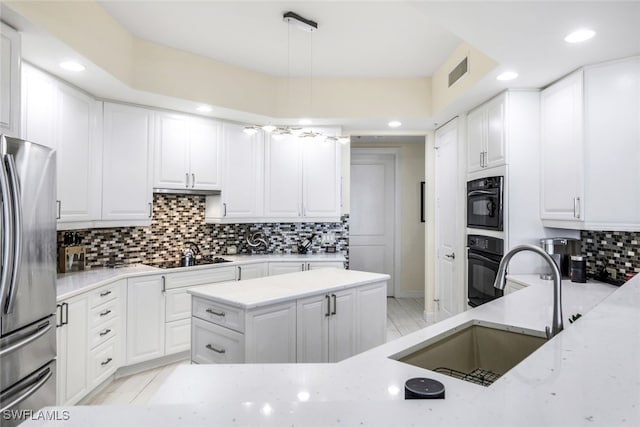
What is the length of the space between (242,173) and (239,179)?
0.08 meters

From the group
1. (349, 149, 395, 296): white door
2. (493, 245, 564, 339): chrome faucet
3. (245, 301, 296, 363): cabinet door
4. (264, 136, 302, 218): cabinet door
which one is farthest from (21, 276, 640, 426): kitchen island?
(349, 149, 395, 296): white door

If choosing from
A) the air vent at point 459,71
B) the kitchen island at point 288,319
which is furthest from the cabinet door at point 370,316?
the air vent at point 459,71

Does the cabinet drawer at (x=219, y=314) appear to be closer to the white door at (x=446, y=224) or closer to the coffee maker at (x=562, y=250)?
the coffee maker at (x=562, y=250)

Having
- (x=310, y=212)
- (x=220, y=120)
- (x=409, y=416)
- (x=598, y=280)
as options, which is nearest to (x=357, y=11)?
(x=220, y=120)

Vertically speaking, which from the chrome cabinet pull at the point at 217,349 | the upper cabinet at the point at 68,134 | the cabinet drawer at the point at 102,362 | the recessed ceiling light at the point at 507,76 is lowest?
the cabinet drawer at the point at 102,362

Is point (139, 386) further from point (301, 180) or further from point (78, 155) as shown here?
point (301, 180)

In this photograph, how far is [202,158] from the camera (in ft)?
13.7

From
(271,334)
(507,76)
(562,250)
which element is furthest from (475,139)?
(271,334)

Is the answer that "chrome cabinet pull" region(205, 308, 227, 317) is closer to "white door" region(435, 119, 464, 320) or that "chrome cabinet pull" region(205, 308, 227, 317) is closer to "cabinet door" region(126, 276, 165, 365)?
"cabinet door" region(126, 276, 165, 365)

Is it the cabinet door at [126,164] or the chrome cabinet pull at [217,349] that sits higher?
the cabinet door at [126,164]

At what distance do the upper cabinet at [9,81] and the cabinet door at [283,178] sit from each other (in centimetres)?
263

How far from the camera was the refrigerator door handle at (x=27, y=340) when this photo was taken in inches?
72.7

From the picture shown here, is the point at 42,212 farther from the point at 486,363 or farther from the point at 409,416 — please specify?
the point at 486,363

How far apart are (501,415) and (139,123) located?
3.92 metres
